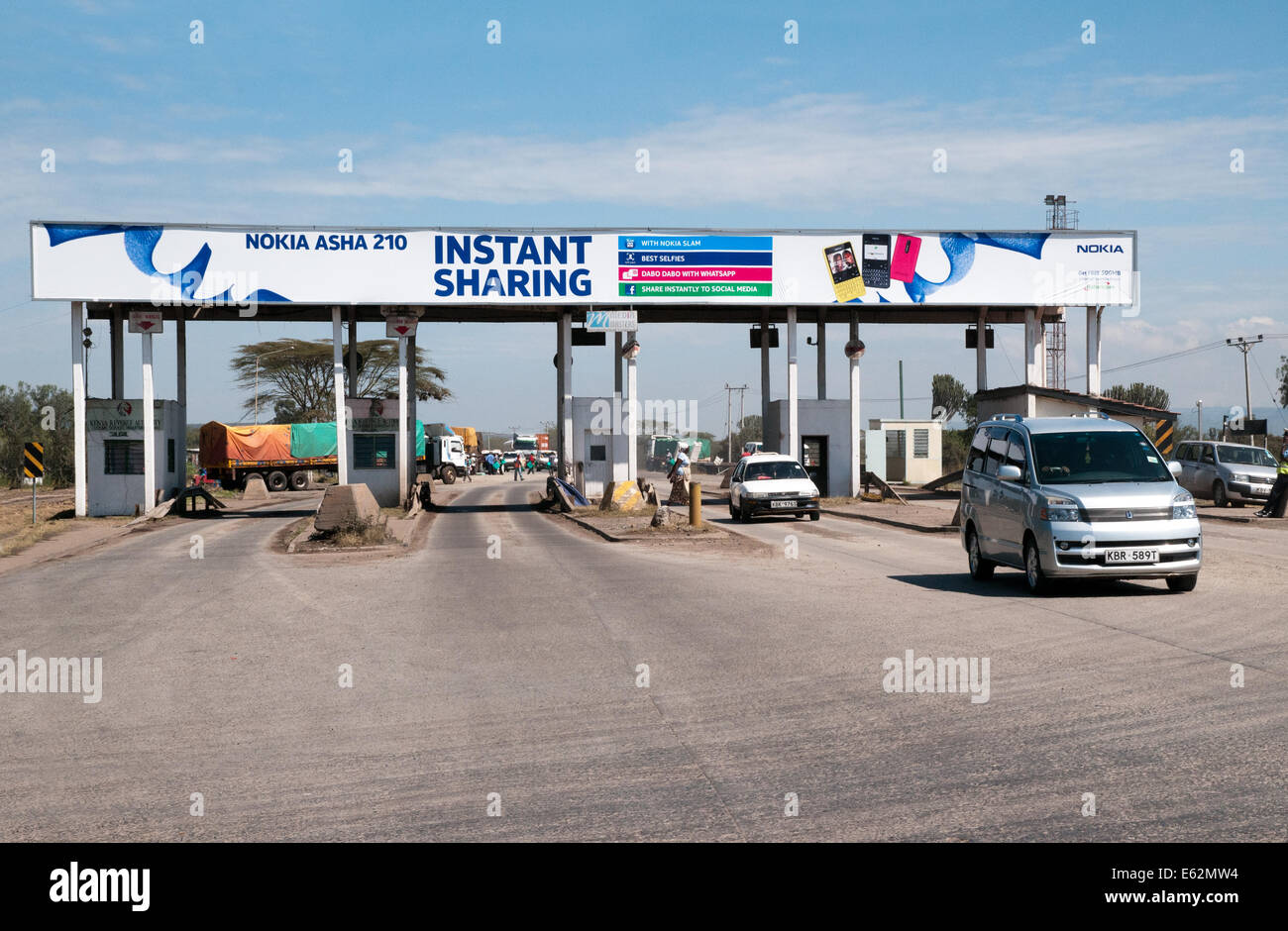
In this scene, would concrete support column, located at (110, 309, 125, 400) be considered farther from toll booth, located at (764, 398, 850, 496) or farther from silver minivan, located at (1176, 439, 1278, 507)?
silver minivan, located at (1176, 439, 1278, 507)

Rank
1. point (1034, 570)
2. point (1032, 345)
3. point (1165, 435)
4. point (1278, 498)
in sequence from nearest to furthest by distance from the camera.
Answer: point (1034, 570) → point (1278, 498) → point (1165, 435) → point (1032, 345)

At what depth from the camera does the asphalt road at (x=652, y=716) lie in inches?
221

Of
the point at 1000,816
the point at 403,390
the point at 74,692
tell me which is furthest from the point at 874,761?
the point at 403,390

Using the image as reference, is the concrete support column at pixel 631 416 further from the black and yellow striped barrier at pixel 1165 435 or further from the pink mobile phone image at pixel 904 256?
the black and yellow striped barrier at pixel 1165 435

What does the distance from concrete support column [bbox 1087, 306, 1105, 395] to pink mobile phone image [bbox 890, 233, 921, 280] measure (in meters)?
6.65

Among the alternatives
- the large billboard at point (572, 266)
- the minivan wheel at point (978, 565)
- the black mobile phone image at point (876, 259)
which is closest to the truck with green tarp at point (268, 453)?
the large billboard at point (572, 266)

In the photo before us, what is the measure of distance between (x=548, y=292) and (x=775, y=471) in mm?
11520

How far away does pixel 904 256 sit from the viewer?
4144 cm

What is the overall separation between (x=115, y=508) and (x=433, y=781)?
35303 millimetres

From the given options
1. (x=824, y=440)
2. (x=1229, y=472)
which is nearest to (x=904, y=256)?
(x=824, y=440)

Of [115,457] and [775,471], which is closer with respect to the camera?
[775,471]

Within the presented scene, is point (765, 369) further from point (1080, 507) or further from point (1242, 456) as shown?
point (1080, 507)

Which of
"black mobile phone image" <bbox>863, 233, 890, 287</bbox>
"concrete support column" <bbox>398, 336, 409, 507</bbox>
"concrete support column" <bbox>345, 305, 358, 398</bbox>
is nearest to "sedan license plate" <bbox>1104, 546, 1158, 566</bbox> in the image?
"black mobile phone image" <bbox>863, 233, 890, 287</bbox>

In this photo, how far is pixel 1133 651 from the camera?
32.2 feet
